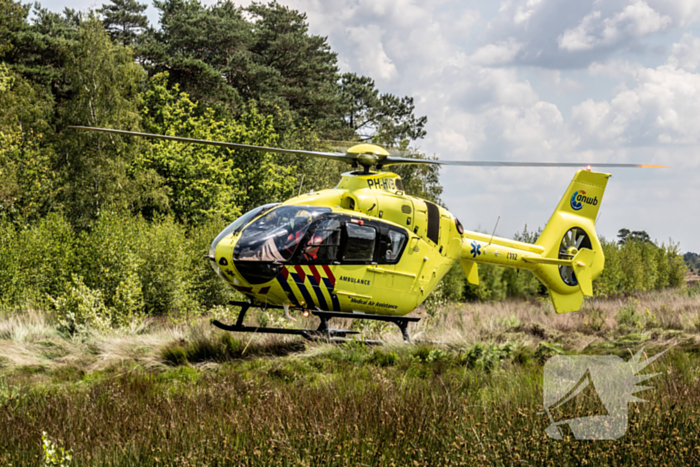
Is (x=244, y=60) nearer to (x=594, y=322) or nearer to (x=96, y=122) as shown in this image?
(x=96, y=122)

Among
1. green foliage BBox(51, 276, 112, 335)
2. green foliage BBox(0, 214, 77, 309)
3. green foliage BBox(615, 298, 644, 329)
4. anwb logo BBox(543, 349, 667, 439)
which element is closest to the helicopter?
green foliage BBox(615, 298, 644, 329)

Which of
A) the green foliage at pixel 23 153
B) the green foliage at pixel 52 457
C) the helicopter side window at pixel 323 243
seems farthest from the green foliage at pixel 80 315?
the green foliage at pixel 23 153

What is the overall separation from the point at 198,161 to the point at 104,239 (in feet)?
46.5

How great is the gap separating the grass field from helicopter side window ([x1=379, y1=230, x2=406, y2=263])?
1.54 m

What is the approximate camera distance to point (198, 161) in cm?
3159

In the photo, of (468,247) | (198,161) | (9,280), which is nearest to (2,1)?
(198,161)

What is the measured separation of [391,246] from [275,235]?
90.1 inches

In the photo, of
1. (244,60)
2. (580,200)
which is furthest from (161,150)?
(580,200)

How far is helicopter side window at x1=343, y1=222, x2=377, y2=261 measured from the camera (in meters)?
9.52

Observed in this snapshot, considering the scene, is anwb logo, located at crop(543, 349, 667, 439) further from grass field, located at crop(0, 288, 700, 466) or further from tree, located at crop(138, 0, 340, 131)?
tree, located at crop(138, 0, 340, 131)

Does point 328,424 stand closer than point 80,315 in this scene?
Yes

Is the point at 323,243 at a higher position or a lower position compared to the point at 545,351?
higher

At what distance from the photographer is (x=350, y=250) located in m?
9.59

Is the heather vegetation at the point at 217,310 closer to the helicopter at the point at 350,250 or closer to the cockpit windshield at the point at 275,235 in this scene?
the helicopter at the point at 350,250
